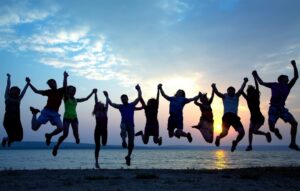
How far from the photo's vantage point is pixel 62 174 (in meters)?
16.8

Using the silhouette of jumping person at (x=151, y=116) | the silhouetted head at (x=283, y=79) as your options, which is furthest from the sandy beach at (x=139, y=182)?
the silhouetted head at (x=283, y=79)

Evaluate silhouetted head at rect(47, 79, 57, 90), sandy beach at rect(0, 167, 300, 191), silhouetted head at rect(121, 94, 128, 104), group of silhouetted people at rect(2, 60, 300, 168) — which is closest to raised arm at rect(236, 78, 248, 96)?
group of silhouetted people at rect(2, 60, 300, 168)

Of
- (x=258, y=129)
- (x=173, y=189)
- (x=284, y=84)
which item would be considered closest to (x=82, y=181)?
(x=173, y=189)

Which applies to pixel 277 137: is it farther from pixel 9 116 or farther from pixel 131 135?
pixel 9 116

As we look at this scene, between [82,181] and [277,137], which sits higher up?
[277,137]

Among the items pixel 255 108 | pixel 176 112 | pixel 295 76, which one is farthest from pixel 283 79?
pixel 176 112

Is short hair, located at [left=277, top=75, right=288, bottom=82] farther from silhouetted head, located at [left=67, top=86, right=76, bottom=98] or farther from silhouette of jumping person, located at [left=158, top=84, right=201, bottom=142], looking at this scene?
silhouetted head, located at [left=67, top=86, right=76, bottom=98]

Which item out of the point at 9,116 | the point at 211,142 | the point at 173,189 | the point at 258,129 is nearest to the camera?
the point at 173,189

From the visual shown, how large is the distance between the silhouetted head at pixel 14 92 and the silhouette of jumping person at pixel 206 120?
7784 mm

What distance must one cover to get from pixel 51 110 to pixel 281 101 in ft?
31.2

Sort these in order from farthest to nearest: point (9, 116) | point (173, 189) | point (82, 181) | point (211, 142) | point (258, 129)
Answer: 1. point (211, 142)
2. point (258, 129)
3. point (9, 116)
4. point (82, 181)
5. point (173, 189)

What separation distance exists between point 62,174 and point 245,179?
25.3ft

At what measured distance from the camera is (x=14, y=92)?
52.5 ft

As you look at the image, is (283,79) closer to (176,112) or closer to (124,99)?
(176,112)
